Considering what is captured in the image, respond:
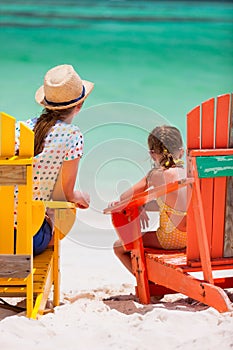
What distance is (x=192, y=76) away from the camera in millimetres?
13344

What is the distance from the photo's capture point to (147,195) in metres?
3.57

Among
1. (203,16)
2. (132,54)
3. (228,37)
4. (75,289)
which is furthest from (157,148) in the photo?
(203,16)

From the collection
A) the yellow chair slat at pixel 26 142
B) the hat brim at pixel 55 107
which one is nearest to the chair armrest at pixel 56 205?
the yellow chair slat at pixel 26 142

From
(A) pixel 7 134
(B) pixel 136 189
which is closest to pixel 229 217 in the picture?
(B) pixel 136 189

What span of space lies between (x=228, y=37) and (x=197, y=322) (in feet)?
45.9

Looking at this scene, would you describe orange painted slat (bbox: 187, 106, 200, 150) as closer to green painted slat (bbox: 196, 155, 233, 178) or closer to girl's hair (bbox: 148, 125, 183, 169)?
green painted slat (bbox: 196, 155, 233, 178)

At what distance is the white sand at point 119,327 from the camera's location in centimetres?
286

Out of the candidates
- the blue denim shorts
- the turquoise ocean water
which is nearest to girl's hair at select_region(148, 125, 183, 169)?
the blue denim shorts

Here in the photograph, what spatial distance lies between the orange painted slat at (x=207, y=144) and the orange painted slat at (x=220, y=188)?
1.0 inches

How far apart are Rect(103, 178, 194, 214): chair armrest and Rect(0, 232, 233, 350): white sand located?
534mm

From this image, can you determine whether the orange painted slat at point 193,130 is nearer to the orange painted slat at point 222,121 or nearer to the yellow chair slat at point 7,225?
the orange painted slat at point 222,121

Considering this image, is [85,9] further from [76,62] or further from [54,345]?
[54,345]

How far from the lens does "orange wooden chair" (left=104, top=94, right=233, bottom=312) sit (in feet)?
11.4

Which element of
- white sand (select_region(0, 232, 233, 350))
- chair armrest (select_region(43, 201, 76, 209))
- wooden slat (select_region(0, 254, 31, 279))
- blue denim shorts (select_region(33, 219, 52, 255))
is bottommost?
white sand (select_region(0, 232, 233, 350))
